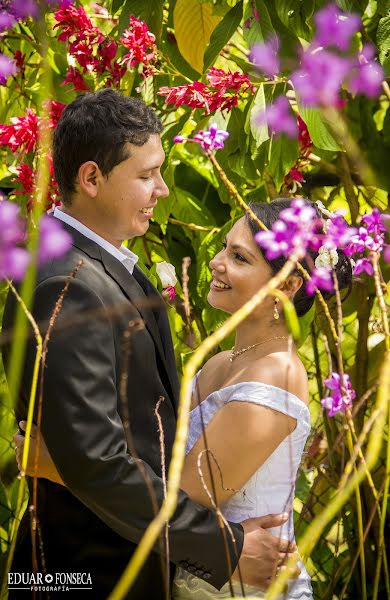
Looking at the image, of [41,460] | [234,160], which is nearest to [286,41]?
[234,160]

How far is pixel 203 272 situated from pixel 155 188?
2.90ft

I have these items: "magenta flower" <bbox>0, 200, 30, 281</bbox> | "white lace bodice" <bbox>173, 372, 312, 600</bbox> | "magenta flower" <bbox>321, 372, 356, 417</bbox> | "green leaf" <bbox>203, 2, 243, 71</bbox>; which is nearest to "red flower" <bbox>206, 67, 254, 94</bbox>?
"green leaf" <bbox>203, 2, 243, 71</bbox>

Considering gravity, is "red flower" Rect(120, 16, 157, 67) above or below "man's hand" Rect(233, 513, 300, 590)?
above

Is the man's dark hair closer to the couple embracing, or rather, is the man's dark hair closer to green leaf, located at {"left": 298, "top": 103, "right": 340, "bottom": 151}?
the couple embracing

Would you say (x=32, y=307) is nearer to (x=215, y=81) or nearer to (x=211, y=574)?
(x=211, y=574)

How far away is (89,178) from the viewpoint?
166 cm

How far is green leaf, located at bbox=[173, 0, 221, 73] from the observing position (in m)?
2.27

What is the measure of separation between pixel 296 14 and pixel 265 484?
1.09 metres

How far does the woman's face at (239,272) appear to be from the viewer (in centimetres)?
178

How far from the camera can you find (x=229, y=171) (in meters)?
2.44

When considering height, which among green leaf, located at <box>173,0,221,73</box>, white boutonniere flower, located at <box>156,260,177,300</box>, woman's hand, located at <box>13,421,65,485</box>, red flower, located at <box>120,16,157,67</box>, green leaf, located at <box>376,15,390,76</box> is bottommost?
woman's hand, located at <box>13,421,65,485</box>

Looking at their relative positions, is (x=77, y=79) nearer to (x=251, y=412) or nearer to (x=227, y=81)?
(x=227, y=81)

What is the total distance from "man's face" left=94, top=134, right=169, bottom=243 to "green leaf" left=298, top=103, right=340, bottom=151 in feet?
1.55

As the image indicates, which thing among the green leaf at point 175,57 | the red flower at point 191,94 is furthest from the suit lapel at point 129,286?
the green leaf at point 175,57
